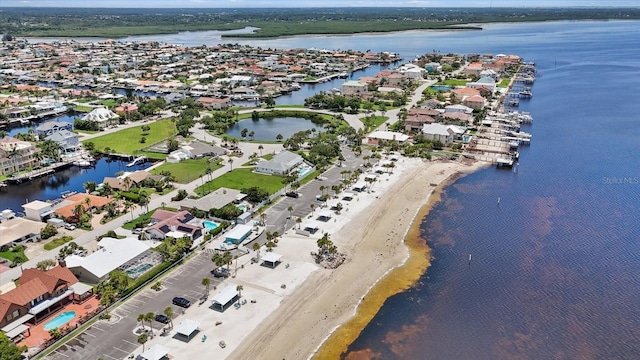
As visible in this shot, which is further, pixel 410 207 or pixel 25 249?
pixel 410 207

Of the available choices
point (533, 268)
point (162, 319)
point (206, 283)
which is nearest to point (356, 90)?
point (533, 268)

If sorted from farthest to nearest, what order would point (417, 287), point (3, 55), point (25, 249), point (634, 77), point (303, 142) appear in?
point (3, 55) → point (634, 77) → point (303, 142) → point (25, 249) → point (417, 287)

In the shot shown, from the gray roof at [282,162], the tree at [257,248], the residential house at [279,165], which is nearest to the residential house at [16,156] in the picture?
the residential house at [279,165]

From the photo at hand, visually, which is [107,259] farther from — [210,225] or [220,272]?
[210,225]

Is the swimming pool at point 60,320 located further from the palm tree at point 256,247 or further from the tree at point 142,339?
the palm tree at point 256,247

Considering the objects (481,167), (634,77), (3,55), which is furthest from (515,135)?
(3,55)

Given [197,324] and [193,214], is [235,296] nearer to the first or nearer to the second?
[197,324]

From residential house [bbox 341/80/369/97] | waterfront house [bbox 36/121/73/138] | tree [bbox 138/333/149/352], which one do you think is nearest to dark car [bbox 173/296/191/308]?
tree [bbox 138/333/149/352]
